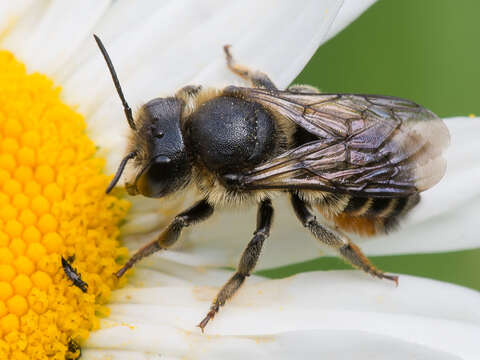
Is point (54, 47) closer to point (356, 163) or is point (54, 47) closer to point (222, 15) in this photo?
point (222, 15)

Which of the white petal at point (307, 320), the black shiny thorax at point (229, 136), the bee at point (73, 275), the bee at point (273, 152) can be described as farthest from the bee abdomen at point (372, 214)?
the bee at point (73, 275)

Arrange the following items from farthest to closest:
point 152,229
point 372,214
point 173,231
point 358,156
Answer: point 152,229, point 372,214, point 173,231, point 358,156

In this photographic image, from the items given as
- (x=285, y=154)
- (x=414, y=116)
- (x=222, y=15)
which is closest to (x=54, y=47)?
(x=222, y=15)

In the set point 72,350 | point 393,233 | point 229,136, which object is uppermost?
point 229,136

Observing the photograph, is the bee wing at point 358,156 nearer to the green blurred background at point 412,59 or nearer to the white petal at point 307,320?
the white petal at point 307,320

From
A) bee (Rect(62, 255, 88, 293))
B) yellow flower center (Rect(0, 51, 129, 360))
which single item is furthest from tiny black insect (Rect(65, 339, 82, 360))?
bee (Rect(62, 255, 88, 293))

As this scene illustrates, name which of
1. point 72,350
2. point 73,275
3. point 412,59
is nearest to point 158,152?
point 73,275

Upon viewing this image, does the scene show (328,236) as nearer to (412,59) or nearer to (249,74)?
(249,74)
